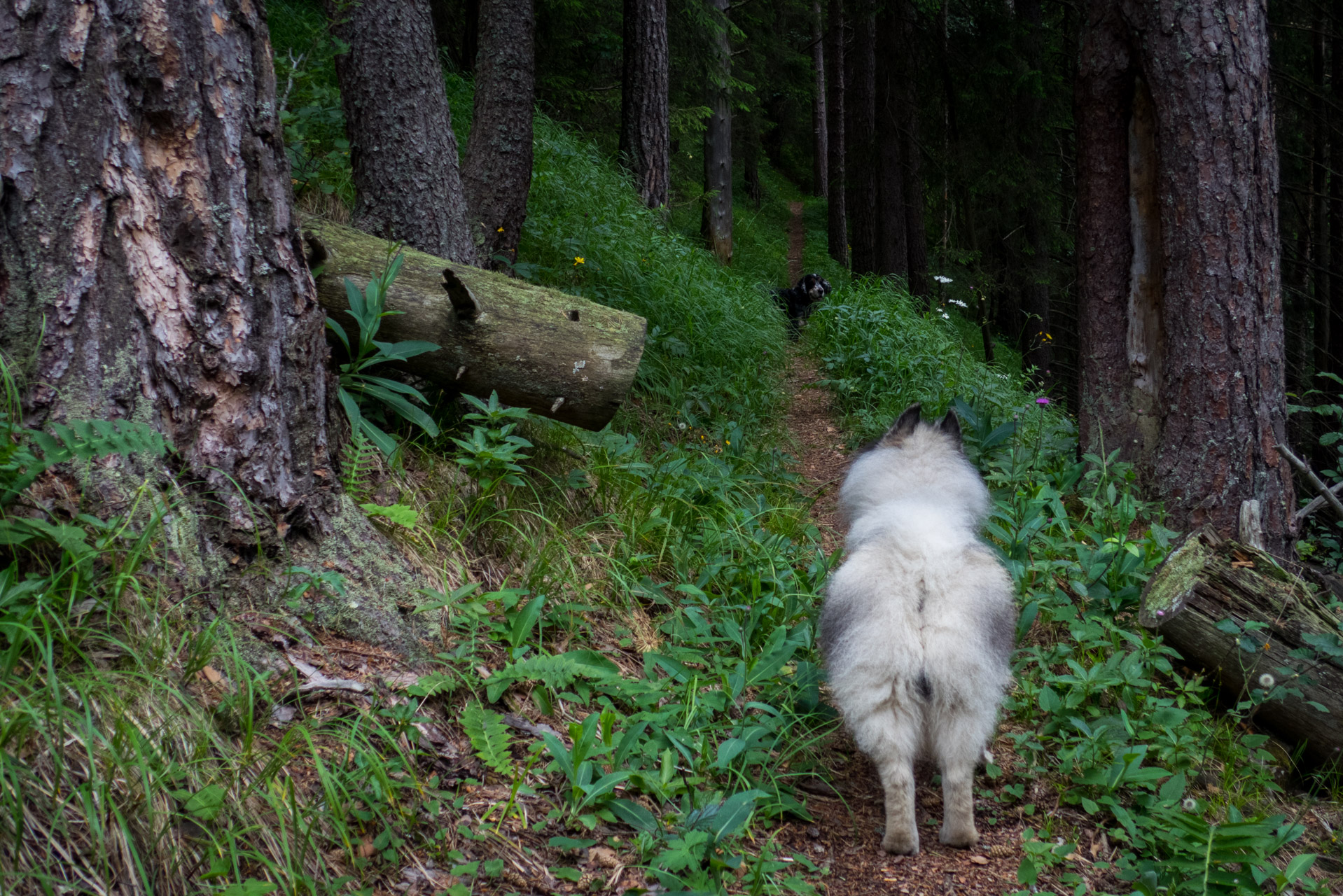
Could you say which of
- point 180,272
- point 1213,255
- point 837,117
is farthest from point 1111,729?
point 837,117

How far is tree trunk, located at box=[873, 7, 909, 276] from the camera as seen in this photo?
1379 cm

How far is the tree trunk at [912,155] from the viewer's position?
13844 mm

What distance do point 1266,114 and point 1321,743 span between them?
3281 mm

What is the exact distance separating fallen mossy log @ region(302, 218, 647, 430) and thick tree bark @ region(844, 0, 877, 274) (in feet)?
38.3

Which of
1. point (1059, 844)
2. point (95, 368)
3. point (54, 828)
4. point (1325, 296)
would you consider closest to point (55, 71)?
point (95, 368)

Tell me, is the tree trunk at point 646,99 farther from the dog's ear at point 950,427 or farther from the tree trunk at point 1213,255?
the dog's ear at point 950,427

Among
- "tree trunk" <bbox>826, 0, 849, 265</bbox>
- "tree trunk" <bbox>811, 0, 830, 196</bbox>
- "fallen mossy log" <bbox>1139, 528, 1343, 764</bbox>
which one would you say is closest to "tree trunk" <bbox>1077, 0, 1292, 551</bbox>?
"fallen mossy log" <bbox>1139, 528, 1343, 764</bbox>

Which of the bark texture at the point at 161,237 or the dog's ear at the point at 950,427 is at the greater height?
the bark texture at the point at 161,237

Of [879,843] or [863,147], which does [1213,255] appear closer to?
[879,843]

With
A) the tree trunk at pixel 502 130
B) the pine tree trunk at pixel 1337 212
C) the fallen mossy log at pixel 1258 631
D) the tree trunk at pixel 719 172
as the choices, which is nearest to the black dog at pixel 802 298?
the tree trunk at pixel 719 172

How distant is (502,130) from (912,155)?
401 inches

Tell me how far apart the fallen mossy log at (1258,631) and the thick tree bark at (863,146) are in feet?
38.4

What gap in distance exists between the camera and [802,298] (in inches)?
429

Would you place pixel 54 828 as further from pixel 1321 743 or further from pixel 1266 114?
pixel 1266 114
